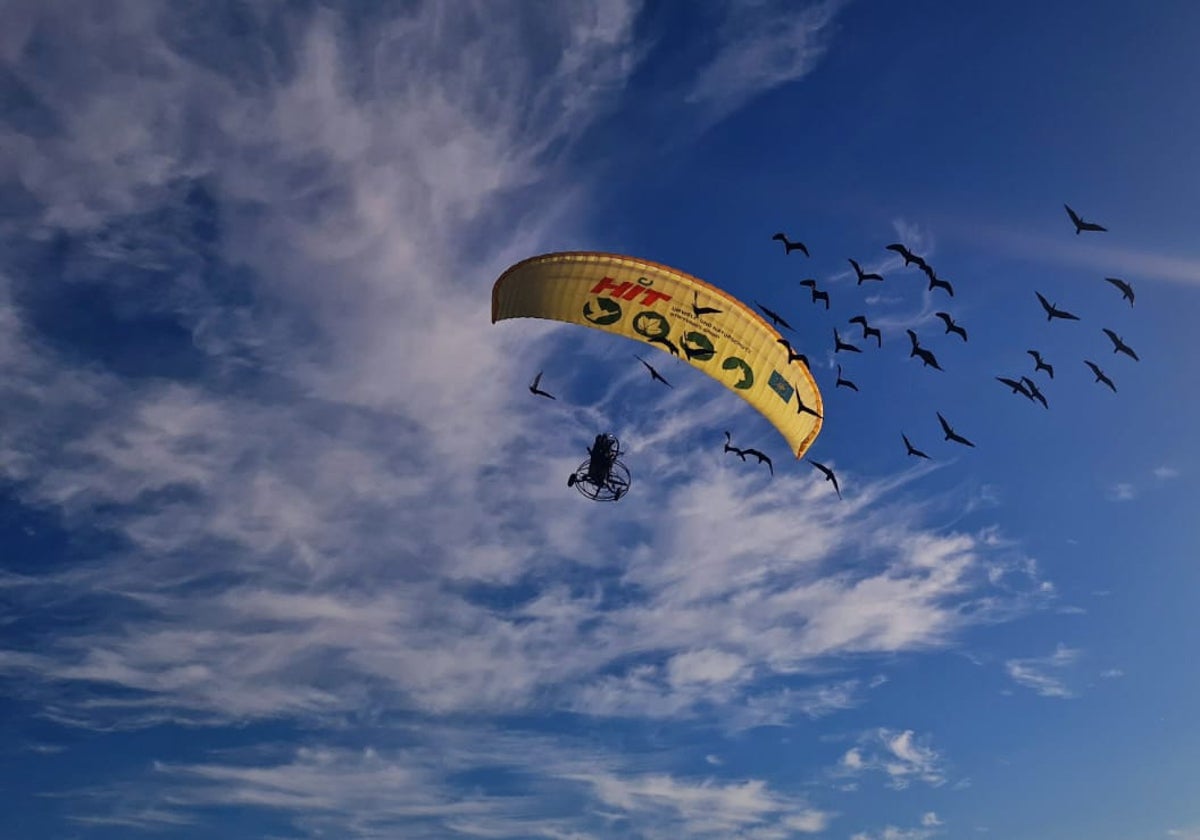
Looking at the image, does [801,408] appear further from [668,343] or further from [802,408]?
[668,343]

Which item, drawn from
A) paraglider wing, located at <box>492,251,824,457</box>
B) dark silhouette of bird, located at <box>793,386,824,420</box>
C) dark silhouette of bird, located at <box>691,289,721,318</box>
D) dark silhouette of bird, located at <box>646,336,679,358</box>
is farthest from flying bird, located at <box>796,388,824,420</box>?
dark silhouette of bird, located at <box>646,336,679,358</box>

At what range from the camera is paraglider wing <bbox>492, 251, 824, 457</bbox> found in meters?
37.2

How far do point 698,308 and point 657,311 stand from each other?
1668mm

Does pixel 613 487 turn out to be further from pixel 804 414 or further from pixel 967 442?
pixel 967 442

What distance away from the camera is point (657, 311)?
37.8 metres

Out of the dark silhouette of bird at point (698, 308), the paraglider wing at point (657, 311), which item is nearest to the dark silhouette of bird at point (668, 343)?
the paraglider wing at point (657, 311)

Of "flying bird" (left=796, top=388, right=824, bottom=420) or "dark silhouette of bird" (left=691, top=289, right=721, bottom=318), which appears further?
"flying bird" (left=796, top=388, right=824, bottom=420)

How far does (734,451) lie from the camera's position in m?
39.3

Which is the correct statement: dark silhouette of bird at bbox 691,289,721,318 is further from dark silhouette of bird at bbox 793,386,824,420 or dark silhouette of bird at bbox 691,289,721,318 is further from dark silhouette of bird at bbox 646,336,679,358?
dark silhouette of bird at bbox 793,386,824,420

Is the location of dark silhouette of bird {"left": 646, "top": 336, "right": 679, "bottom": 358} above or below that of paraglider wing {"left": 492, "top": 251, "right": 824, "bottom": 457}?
below

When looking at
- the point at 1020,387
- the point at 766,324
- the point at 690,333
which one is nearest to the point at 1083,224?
the point at 1020,387

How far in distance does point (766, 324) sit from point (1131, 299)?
44.0ft

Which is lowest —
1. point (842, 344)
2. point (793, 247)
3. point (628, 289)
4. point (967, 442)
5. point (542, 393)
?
point (967, 442)

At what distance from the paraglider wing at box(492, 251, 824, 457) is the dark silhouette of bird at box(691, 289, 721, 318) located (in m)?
0.05
